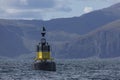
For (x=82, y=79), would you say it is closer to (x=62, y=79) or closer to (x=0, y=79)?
(x=62, y=79)

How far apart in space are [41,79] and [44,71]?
24.6m

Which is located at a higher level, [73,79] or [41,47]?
[41,47]

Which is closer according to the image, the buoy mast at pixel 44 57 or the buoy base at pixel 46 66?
the buoy mast at pixel 44 57

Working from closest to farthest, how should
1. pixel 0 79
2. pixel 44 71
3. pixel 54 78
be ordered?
pixel 0 79, pixel 54 78, pixel 44 71

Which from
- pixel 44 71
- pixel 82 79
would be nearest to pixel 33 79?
pixel 82 79

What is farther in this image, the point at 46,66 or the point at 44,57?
the point at 46,66

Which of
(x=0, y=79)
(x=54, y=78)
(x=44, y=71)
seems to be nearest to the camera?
(x=0, y=79)

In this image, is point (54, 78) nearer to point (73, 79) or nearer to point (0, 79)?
point (73, 79)

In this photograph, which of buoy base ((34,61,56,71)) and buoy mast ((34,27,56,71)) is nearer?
buoy mast ((34,27,56,71))

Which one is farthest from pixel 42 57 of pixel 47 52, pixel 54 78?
pixel 54 78

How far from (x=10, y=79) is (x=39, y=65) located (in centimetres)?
3016

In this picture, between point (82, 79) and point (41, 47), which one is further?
point (41, 47)

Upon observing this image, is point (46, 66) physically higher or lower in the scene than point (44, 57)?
lower

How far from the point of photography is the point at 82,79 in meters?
95.0
